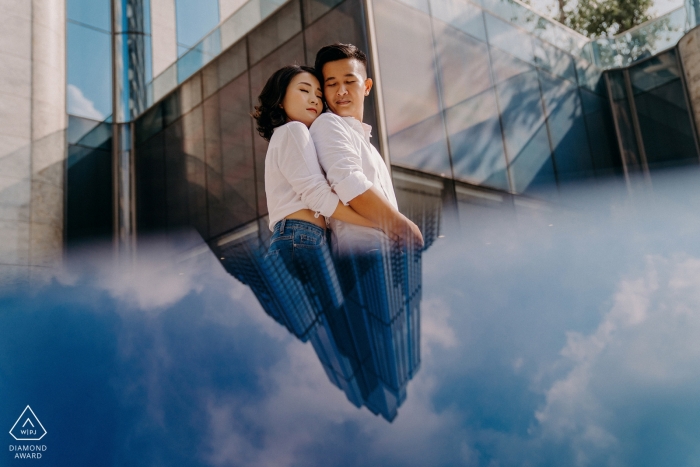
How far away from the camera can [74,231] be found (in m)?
6.26

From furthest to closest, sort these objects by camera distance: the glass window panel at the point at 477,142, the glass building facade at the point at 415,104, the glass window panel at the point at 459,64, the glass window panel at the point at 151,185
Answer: the glass window panel at the point at 151,185, the glass window panel at the point at 459,64, the glass window panel at the point at 477,142, the glass building facade at the point at 415,104

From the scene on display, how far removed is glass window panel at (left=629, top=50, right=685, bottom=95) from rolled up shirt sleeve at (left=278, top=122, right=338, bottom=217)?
19.3ft

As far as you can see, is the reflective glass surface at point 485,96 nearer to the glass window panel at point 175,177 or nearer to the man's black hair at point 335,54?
the man's black hair at point 335,54

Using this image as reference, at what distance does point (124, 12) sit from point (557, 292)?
7047mm

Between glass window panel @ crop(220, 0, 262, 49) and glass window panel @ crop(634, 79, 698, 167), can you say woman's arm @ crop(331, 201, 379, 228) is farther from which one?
glass window panel @ crop(634, 79, 698, 167)

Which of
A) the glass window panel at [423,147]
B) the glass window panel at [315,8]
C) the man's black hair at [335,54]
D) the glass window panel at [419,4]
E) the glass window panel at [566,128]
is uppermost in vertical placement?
the glass window panel at [315,8]

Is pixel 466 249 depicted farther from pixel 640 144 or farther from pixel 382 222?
pixel 640 144

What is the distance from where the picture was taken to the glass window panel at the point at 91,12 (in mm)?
6520

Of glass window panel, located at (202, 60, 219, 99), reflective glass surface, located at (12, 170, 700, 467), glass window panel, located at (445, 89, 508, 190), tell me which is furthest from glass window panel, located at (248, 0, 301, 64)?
reflective glass surface, located at (12, 170, 700, 467)

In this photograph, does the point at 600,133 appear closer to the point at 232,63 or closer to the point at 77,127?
the point at 232,63

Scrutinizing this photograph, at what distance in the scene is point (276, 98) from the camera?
116 cm

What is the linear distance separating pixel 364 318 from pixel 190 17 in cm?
693

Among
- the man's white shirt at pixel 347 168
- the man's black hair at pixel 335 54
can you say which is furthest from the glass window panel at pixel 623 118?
the man's white shirt at pixel 347 168

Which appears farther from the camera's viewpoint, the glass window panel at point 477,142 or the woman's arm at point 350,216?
the glass window panel at point 477,142
